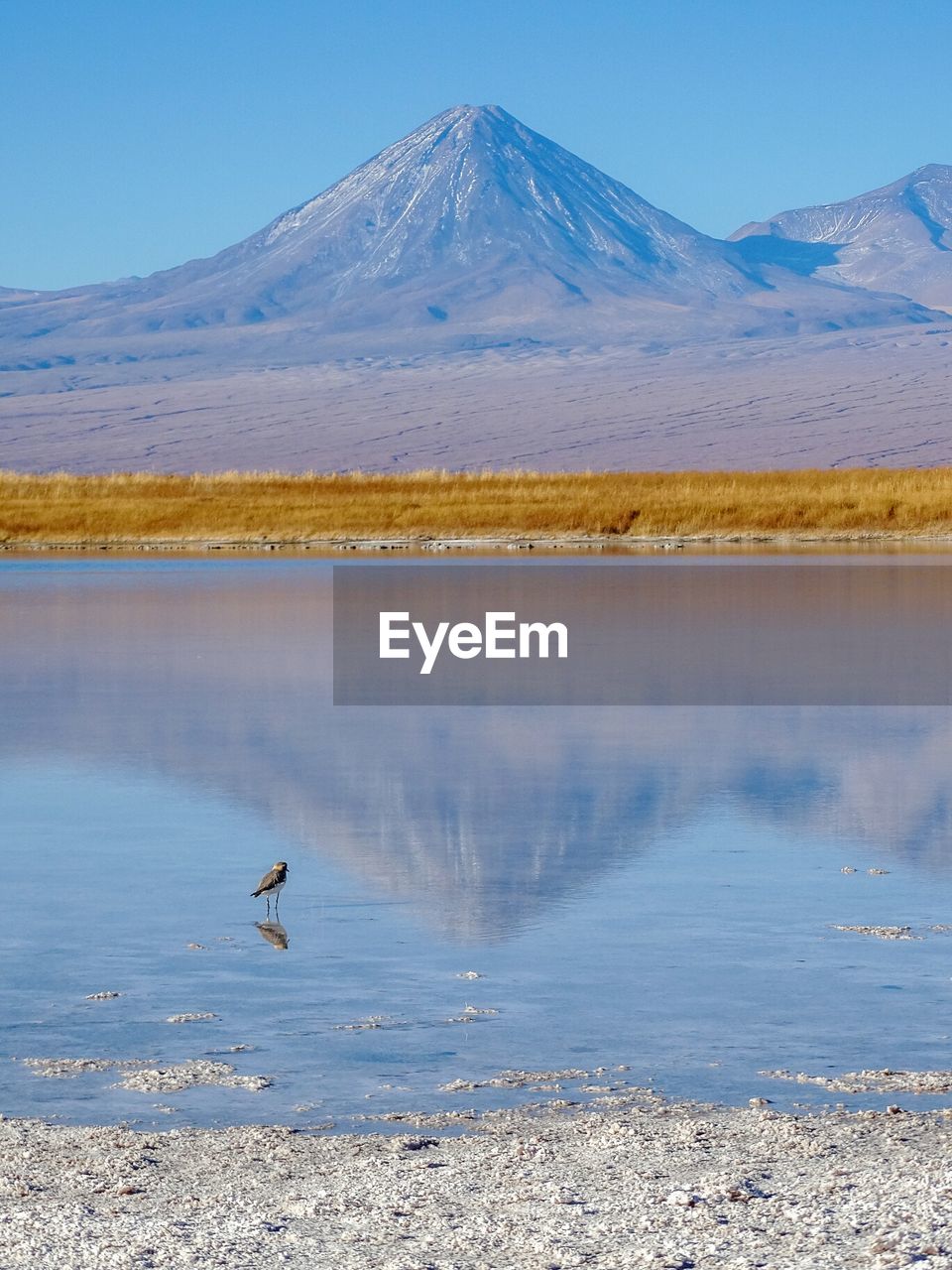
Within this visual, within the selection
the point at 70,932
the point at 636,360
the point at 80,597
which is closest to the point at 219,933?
the point at 70,932

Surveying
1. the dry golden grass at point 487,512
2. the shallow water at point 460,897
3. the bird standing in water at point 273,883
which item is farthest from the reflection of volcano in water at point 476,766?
the dry golden grass at point 487,512

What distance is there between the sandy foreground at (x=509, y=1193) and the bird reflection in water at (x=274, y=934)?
196 cm

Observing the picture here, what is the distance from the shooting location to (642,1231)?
431cm

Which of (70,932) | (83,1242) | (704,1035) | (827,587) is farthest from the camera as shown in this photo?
(827,587)

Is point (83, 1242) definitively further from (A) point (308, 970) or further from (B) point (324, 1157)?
(A) point (308, 970)

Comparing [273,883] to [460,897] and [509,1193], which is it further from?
[509,1193]

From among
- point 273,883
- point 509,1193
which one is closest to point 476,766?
point 273,883

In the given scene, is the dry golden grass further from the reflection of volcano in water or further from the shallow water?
the shallow water

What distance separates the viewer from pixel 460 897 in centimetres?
764

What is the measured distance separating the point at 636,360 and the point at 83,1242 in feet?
582

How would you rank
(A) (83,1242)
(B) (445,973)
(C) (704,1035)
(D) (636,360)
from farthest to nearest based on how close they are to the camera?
(D) (636,360) → (B) (445,973) → (C) (704,1035) → (A) (83,1242)

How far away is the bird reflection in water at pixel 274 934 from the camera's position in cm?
696

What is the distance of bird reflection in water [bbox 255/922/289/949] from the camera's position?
6961 millimetres

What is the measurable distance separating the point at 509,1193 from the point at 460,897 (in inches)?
122
